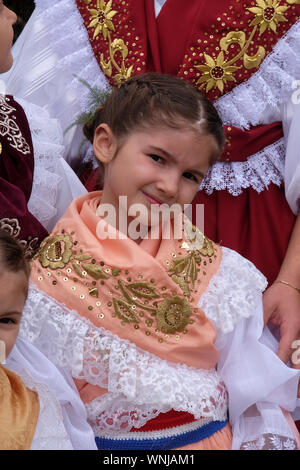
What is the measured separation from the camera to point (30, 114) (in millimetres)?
1924

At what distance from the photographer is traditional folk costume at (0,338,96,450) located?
1353 mm

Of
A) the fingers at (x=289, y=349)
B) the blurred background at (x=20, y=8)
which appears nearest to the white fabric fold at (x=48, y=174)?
the fingers at (x=289, y=349)

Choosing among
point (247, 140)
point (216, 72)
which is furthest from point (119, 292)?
point (216, 72)

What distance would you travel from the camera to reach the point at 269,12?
6.50 feet

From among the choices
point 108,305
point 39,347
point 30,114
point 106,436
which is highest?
point 30,114

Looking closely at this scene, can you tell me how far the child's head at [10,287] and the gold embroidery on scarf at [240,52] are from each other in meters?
0.86

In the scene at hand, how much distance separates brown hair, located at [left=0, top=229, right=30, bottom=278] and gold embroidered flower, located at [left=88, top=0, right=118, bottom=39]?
3.06 feet

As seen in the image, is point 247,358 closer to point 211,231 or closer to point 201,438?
point 201,438

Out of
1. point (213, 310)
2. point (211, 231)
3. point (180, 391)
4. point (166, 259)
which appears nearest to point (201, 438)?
point (180, 391)

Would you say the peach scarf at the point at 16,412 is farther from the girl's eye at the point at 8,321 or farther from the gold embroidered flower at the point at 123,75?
the gold embroidered flower at the point at 123,75

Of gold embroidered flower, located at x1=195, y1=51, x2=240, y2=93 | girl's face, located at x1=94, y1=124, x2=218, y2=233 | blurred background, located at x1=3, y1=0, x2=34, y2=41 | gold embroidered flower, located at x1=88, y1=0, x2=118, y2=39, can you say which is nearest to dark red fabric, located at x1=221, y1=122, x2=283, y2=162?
gold embroidered flower, located at x1=195, y1=51, x2=240, y2=93

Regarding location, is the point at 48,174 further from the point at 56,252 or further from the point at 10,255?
the point at 10,255

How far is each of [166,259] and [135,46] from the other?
69cm

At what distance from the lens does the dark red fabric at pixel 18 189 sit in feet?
5.58
